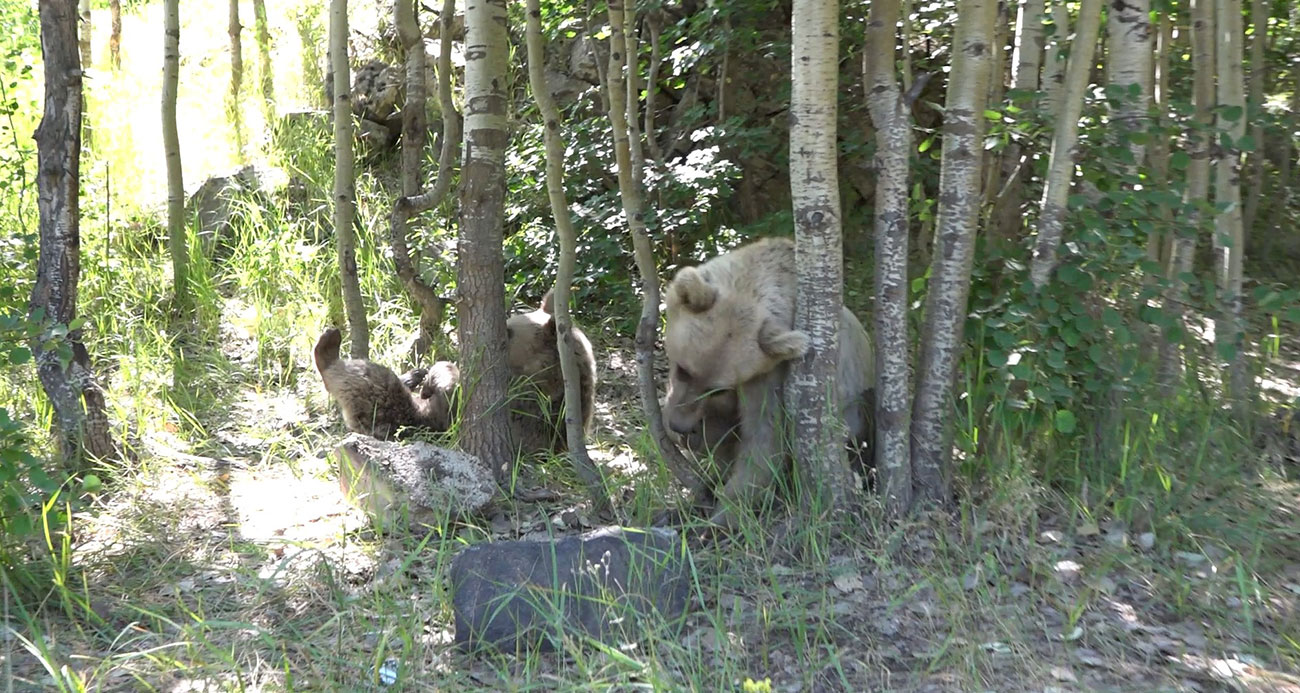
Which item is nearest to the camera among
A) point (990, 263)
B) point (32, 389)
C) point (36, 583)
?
point (36, 583)

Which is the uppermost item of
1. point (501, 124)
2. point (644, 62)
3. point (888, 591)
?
point (644, 62)

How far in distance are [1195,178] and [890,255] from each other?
Result: 2026 millimetres

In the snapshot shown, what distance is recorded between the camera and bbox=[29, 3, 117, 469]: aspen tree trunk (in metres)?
4.89

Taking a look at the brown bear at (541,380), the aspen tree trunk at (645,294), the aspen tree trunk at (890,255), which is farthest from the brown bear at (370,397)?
the aspen tree trunk at (890,255)

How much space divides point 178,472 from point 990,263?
13.2 feet

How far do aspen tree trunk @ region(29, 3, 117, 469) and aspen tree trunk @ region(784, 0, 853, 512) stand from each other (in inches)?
128

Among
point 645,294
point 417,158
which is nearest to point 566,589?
point 645,294

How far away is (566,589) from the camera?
3.69 meters

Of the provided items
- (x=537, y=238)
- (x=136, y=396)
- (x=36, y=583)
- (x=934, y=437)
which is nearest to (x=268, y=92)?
(x=537, y=238)

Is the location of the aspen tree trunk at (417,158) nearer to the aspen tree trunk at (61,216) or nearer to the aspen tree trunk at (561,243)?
the aspen tree trunk at (561,243)

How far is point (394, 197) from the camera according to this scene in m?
9.01

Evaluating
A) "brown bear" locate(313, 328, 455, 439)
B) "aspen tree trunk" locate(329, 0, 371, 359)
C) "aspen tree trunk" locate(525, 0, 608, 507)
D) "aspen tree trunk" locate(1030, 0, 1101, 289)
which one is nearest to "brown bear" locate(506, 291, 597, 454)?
"brown bear" locate(313, 328, 455, 439)

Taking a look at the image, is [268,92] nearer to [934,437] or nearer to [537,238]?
[537,238]

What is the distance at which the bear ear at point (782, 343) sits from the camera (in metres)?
4.40
